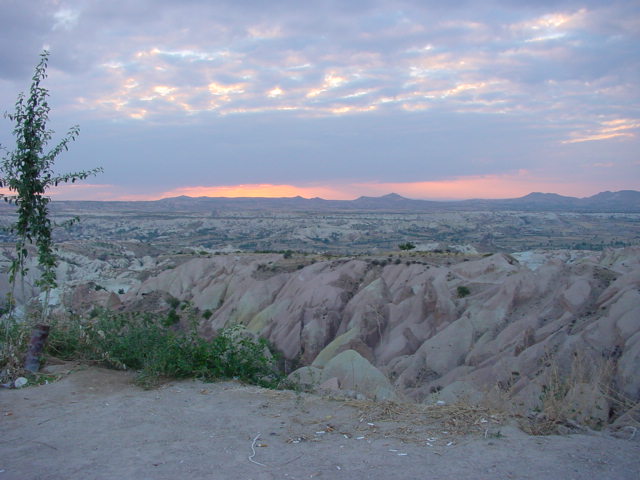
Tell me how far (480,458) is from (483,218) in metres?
154

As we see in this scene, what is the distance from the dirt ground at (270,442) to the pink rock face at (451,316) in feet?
7.04

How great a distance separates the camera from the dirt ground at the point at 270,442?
4.74 m

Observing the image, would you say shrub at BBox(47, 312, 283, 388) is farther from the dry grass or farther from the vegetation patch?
the dry grass

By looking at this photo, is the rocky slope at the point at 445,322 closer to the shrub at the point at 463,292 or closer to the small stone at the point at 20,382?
the shrub at the point at 463,292

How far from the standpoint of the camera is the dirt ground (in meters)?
4.74

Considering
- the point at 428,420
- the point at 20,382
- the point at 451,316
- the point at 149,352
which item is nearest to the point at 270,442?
the point at 428,420

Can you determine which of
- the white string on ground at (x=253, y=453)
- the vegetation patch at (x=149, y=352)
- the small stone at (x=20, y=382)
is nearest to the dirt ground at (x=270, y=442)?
the white string on ground at (x=253, y=453)

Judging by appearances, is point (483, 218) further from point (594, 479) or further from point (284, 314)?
point (594, 479)

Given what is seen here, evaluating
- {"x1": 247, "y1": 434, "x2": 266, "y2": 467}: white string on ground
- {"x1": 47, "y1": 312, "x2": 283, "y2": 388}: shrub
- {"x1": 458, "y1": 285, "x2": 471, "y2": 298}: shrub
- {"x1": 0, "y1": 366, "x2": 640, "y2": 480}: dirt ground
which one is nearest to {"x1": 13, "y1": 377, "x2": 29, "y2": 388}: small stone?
{"x1": 0, "y1": 366, "x2": 640, "y2": 480}: dirt ground

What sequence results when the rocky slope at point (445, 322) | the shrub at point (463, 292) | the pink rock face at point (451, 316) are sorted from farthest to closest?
the shrub at point (463, 292) < the pink rock face at point (451, 316) < the rocky slope at point (445, 322)

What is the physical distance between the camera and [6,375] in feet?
25.2

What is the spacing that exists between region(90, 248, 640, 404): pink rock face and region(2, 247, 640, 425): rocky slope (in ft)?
0.17

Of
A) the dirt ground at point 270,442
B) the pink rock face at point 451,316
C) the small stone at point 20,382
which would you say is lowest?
the pink rock face at point 451,316

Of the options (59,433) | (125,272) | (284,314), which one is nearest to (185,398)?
(59,433)
